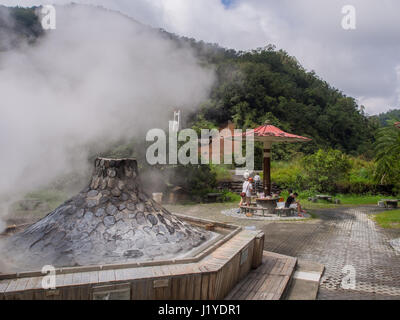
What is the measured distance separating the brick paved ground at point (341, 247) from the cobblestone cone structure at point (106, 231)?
2358 millimetres

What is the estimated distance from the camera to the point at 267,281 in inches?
199

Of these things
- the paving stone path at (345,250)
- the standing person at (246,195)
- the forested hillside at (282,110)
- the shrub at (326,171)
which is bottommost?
the paving stone path at (345,250)

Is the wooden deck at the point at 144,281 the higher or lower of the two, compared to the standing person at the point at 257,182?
lower

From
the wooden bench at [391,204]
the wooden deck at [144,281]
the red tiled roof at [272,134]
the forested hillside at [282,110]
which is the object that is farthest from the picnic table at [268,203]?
the forested hillside at [282,110]

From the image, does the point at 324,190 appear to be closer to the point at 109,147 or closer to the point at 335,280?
the point at 109,147

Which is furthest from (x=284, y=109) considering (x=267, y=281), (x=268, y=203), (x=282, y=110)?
(x=267, y=281)

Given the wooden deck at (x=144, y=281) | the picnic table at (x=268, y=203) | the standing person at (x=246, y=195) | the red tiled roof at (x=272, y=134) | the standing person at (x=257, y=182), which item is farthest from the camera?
the standing person at (x=257, y=182)

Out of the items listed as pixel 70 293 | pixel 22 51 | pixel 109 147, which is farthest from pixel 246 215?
pixel 70 293

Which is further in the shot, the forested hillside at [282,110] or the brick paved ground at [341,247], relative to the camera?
the forested hillside at [282,110]

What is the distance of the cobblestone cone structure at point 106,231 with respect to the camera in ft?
14.0

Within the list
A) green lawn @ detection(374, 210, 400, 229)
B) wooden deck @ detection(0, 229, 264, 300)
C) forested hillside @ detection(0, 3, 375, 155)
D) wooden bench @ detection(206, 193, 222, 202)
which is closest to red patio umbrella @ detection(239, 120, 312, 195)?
wooden bench @ detection(206, 193, 222, 202)

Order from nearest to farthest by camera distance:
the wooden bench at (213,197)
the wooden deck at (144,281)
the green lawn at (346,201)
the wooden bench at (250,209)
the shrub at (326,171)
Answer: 1. the wooden deck at (144,281)
2. the wooden bench at (250,209)
3. the green lawn at (346,201)
4. the wooden bench at (213,197)
5. the shrub at (326,171)

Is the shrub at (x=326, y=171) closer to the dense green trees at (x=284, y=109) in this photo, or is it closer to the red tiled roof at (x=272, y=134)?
the red tiled roof at (x=272, y=134)

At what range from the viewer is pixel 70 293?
10.5ft
